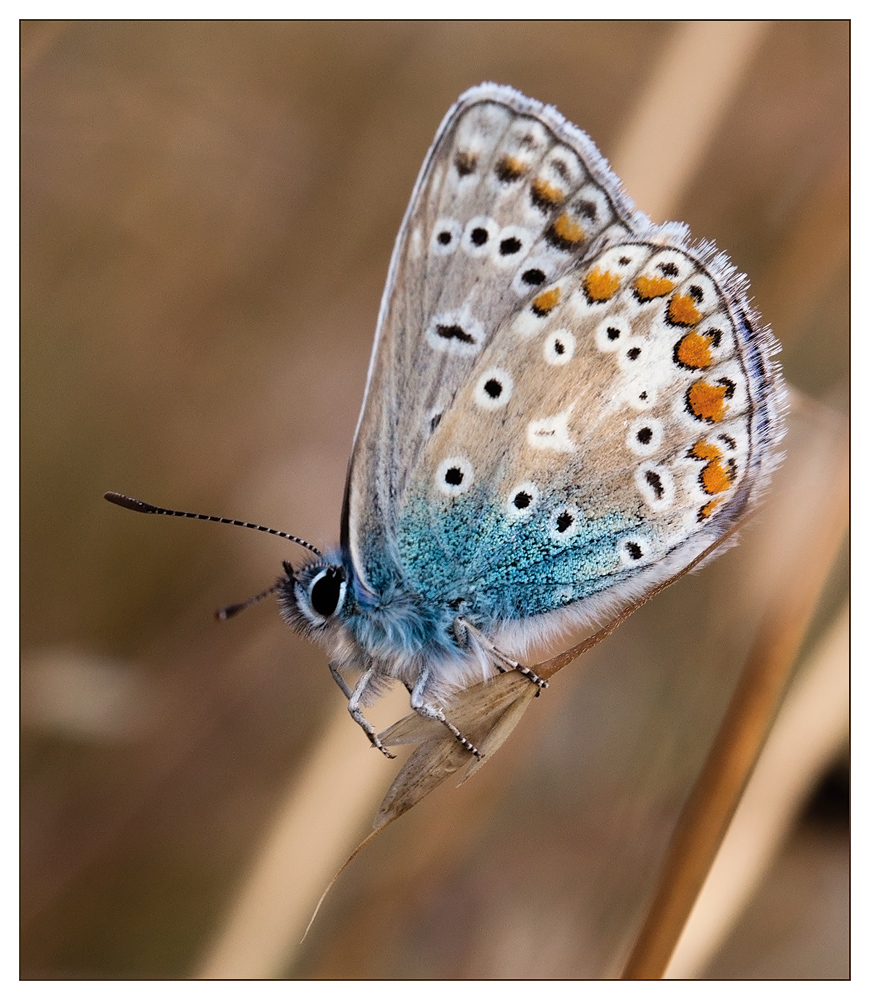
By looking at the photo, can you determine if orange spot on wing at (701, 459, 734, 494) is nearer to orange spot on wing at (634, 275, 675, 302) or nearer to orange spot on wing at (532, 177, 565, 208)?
orange spot on wing at (634, 275, 675, 302)

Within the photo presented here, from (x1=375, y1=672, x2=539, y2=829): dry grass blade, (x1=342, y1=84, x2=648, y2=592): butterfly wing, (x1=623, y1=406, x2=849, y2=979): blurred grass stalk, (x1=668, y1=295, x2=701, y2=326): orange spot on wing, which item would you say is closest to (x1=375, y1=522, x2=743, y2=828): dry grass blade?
(x1=375, y1=672, x2=539, y2=829): dry grass blade

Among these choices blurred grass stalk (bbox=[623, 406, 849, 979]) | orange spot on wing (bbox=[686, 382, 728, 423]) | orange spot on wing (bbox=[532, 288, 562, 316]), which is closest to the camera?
blurred grass stalk (bbox=[623, 406, 849, 979])

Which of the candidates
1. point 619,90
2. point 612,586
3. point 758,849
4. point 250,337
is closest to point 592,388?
point 612,586

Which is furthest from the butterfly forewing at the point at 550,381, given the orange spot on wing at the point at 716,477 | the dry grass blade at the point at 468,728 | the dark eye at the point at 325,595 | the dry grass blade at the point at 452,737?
the dry grass blade at the point at 452,737

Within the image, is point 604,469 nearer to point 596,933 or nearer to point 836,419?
point 836,419

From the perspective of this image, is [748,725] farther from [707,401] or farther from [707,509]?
[707,401]

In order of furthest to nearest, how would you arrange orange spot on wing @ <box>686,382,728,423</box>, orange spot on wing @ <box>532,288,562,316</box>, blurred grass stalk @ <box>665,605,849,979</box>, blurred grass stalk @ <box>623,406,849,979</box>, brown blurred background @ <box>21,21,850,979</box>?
brown blurred background @ <box>21,21,850,979</box> < orange spot on wing @ <box>532,288,562,316</box> < orange spot on wing @ <box>686,382,728,423</box> < blurred grass stalk @ <box>665,605,849,979</box> < blurred grass stalk @ <box>623,406,849,979</box>
